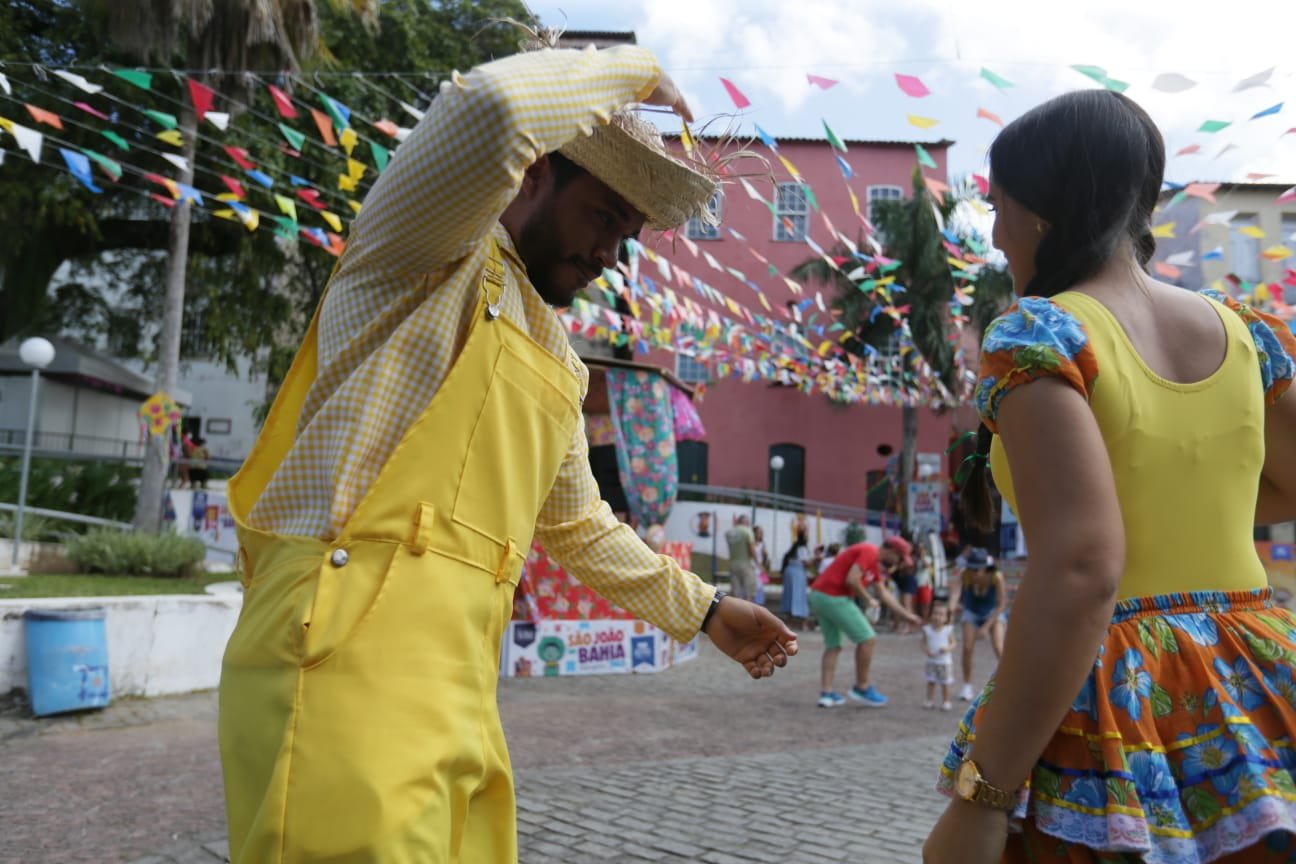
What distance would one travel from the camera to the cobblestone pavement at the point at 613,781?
4387 mm

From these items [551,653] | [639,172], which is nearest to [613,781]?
[639,172]

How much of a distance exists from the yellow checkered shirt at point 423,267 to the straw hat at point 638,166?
22 cm

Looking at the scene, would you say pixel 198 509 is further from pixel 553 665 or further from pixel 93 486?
pixel 553 665

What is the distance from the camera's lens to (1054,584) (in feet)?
4.19

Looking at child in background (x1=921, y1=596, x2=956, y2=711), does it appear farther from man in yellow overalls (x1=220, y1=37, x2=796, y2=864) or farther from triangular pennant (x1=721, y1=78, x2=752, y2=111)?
man in yellow overalls (x1=220, y1=37, x2=796, y2=864)

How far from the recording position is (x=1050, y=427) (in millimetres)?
1328

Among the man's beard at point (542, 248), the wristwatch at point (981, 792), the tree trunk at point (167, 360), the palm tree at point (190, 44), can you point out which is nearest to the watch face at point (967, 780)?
the wristwatch at point (981, 792)

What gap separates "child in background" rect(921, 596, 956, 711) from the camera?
367 inches

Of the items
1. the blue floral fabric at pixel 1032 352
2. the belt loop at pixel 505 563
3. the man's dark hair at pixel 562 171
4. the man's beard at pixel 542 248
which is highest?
the man's dark hair at pixel 562 171

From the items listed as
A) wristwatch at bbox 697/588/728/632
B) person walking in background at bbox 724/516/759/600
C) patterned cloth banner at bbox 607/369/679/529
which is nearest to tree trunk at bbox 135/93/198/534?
patterned cloth banner at bbox 607/369/679/529

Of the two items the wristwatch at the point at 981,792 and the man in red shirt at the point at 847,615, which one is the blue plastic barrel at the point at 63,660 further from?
the wristwatch at the point at 981,792

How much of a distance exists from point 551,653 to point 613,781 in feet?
17.0

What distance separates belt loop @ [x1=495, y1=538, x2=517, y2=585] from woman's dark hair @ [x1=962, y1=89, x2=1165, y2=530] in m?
0.94

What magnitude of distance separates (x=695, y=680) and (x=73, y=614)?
5996mm
